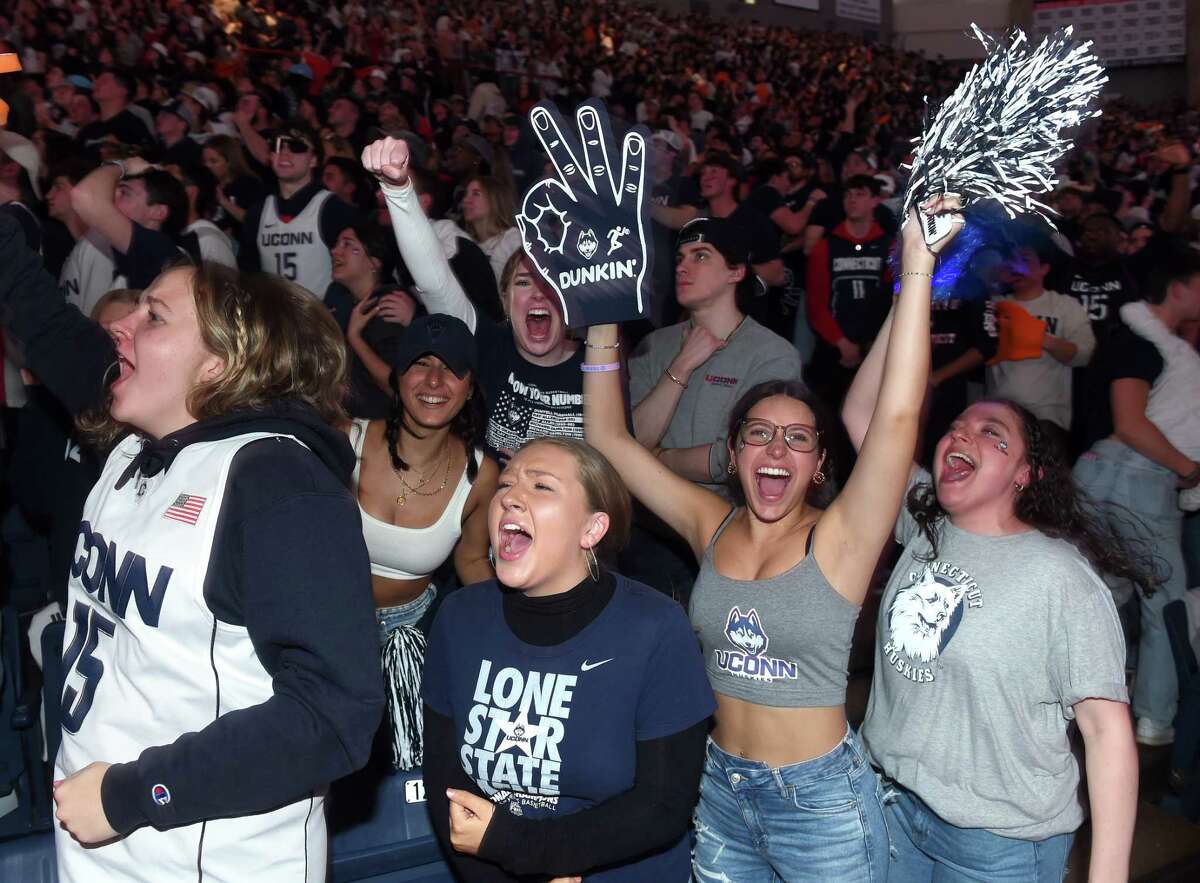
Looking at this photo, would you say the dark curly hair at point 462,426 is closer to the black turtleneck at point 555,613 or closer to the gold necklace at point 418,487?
the gold necklace at point 418,487

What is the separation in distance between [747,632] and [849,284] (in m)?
3.42

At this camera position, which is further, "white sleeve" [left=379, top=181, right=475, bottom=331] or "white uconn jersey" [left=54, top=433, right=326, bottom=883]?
"white sleeve" [left=379, top=181, right=475, bottom=331]

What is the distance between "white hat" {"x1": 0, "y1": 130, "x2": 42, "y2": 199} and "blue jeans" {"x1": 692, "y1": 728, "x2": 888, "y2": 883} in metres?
4.27

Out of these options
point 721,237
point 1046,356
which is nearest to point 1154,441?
point 1046,356

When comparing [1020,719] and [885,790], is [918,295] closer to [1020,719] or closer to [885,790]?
[1020,719]

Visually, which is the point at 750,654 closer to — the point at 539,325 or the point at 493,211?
the point at 539,325

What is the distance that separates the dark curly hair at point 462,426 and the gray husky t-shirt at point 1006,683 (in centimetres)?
121

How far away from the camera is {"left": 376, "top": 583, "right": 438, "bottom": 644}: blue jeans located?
291 cm

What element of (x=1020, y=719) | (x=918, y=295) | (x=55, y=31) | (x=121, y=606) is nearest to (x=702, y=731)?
(x=1020, y=719)

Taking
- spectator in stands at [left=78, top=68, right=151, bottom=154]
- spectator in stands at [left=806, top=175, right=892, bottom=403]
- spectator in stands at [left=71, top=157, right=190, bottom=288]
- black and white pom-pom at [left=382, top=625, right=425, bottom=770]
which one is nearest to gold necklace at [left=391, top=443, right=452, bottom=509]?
black and white pom-pom at [left=382, top=625, right=425, bottom=770]

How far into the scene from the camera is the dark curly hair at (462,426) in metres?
2.95

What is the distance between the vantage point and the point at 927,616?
227 centimetres

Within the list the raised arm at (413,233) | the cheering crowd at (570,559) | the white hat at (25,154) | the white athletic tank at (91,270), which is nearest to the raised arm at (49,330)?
the cheering crowd at (570,559)

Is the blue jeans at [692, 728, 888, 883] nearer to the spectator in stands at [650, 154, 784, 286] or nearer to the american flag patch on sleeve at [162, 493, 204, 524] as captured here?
the american flag patch on sleeve at [162, 493, 204, 524]
